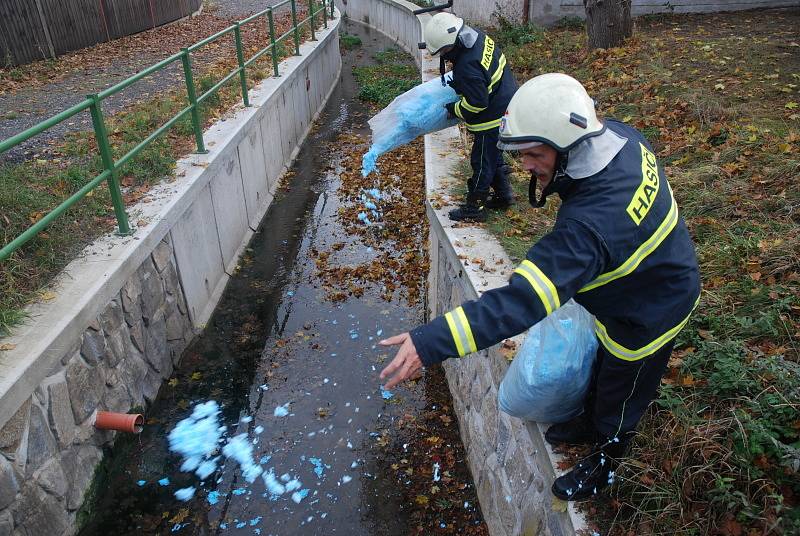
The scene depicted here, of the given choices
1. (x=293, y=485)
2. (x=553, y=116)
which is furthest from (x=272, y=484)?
(x=553, y=116)

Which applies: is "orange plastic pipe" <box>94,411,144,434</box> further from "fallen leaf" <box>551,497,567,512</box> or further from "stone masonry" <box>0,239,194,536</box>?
"fallen leaf" <box>551,497,567,512</box>

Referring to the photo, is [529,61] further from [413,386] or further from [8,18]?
[8,18]

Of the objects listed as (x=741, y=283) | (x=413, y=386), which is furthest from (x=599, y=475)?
(x=413, y=386)

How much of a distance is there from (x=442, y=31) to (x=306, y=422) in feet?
10.9

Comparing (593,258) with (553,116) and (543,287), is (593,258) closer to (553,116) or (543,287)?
(543,287)

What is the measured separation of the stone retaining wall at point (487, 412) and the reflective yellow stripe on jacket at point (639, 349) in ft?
2.32

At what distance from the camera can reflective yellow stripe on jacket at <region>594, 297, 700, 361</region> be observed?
2363mm

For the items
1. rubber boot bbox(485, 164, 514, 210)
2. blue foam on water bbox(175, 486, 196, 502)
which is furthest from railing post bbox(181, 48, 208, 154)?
blue foam on water bbox(175, 486, 196, 502)

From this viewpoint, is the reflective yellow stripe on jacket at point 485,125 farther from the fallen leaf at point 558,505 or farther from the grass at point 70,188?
the fallen leaf at point 558,505

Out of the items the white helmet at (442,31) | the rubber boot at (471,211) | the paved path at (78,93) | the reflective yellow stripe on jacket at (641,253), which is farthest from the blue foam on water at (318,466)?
the paved path at (78,93)

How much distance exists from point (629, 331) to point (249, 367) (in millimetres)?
3929

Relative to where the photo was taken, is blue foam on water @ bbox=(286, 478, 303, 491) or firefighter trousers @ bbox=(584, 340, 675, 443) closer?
firefighter trousers @ bbox=(584, 340, 675, 443)

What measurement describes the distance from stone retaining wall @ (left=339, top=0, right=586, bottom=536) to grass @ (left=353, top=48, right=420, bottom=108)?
7.61 meters

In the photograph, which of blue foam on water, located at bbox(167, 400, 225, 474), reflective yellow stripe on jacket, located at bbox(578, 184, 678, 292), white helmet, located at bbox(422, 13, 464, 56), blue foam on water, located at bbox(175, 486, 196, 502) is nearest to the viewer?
reflective yellow stripe on jacket, located at bbox(578, 184, 678, 292)
